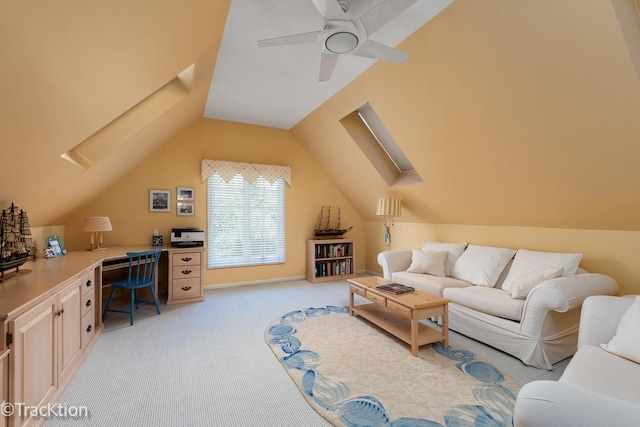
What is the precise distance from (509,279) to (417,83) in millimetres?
2293

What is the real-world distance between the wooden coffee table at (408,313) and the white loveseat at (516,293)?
0.42 m

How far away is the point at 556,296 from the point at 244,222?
428 centimetres

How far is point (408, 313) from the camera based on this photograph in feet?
8.51

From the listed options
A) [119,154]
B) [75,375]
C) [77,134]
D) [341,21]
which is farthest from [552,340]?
[119,154]

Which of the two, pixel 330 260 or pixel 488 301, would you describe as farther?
pixel 330 260

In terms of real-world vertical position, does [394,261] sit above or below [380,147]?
below

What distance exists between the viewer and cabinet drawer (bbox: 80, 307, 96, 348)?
245 centimetres

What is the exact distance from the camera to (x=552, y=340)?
2.39 m

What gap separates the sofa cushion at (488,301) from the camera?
259 cm

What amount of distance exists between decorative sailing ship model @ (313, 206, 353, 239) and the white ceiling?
186cm

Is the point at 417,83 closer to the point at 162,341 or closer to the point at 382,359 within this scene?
the point at 382,359

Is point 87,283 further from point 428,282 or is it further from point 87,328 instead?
point 428,282

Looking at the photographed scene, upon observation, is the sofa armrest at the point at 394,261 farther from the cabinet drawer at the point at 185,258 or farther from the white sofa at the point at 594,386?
the cabinet drawer at the point at 185,258

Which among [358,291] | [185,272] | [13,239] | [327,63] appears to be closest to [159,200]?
[185,272]
